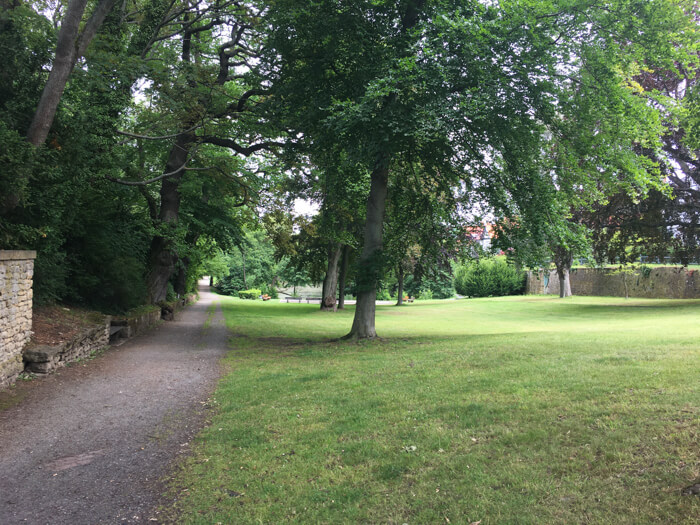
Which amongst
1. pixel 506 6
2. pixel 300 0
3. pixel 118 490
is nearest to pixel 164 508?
pixel 118 490

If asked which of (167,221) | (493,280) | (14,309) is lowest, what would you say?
(14,309)

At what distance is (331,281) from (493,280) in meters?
24.4

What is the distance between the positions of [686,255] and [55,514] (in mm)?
29211

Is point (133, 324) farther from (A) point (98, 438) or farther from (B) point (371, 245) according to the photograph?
(A) point (98, 438)

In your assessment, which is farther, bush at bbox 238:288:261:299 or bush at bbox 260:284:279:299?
bush at bbox 260:284:279:299

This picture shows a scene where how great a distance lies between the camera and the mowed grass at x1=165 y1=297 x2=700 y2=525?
134 inches

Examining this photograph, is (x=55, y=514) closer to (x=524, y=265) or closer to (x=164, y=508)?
(x=164, y=508)

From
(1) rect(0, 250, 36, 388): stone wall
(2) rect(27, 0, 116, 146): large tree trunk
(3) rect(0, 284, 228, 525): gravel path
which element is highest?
(2) rect(27, 0, 116, 146): large tree trunk

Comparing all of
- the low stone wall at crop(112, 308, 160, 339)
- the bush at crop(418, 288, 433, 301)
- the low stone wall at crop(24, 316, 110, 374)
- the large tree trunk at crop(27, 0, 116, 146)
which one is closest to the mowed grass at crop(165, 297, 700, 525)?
the low stone wall at crop(24, 316, 110, 374)

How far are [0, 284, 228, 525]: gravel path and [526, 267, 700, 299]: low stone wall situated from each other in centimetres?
2442

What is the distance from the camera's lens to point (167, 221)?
56.4ft

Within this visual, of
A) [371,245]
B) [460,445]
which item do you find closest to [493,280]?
[371,245]

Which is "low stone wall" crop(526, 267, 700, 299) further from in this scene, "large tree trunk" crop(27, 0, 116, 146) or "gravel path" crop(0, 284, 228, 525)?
"large tree trunk" crop(27, 0, 116, 146)

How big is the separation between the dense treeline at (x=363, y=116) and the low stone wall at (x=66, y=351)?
139 centimetres
